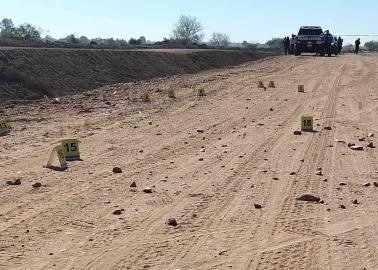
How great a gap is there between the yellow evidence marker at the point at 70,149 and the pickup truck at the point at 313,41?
130ft

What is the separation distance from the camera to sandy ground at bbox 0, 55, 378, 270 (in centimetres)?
536

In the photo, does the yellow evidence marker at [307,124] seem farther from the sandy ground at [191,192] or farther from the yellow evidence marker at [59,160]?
the yellow evidence marker at [59,160]

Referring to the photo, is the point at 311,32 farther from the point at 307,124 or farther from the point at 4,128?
the point at 4,128

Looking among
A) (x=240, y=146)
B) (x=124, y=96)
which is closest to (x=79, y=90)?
(x=124, y=96)

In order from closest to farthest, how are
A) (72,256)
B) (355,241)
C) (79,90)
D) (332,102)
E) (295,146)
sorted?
1. (72,256)
2. (355,241)
3. (295,146)
4. (332,102)
5. (79,90)

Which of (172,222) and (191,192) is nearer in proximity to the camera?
(172,222)

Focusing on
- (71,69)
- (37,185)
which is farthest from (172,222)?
(71,69)

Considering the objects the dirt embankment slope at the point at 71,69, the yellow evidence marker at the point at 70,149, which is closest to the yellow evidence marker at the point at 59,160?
the yellow evidence marker at the point at 70,149

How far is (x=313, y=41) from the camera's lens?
4662 centimetres

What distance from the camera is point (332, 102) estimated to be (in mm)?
16203

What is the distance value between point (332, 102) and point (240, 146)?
6.78m

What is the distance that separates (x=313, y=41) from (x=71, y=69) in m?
28.4

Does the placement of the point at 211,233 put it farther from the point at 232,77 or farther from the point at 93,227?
the point at 232,77

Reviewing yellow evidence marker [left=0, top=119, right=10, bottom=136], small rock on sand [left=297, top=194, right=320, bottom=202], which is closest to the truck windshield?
yellow evidence marker [left=0, top=119, right=10, bottom=136]
